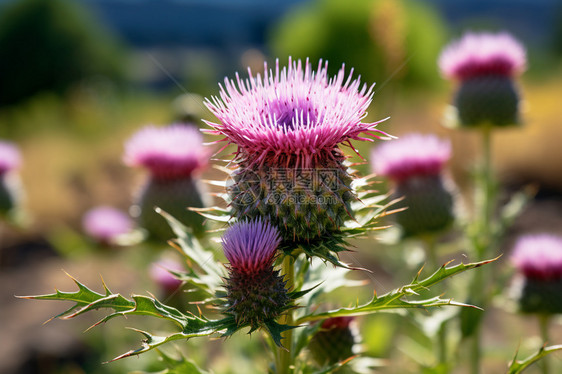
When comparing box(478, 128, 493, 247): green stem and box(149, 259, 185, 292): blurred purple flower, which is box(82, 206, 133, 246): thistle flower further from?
box(478, 128, 493, 247): green stem

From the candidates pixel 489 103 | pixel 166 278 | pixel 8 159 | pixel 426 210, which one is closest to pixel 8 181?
pixel 8 159

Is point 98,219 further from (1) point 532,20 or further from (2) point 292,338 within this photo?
(1) point 532,20

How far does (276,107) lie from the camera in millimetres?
2248

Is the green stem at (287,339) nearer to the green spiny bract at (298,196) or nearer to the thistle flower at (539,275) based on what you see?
the green spiny bract at (298,196)

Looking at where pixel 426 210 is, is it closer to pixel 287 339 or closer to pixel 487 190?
pixel 487 190

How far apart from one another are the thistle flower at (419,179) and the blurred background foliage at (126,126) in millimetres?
432

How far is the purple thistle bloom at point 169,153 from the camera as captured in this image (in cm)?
428

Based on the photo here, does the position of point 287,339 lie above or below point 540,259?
below

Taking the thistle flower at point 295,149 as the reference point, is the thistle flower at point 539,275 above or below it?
below

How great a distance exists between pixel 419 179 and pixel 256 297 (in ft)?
8.67

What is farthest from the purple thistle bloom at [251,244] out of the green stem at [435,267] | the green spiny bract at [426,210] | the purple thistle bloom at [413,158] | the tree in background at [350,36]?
the tree in background at [350,36]

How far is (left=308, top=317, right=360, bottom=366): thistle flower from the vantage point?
119 inches

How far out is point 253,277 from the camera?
215 cm

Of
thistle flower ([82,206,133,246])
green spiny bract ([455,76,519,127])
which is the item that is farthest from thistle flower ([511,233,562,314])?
thistle flower ([82,206,133,246])
